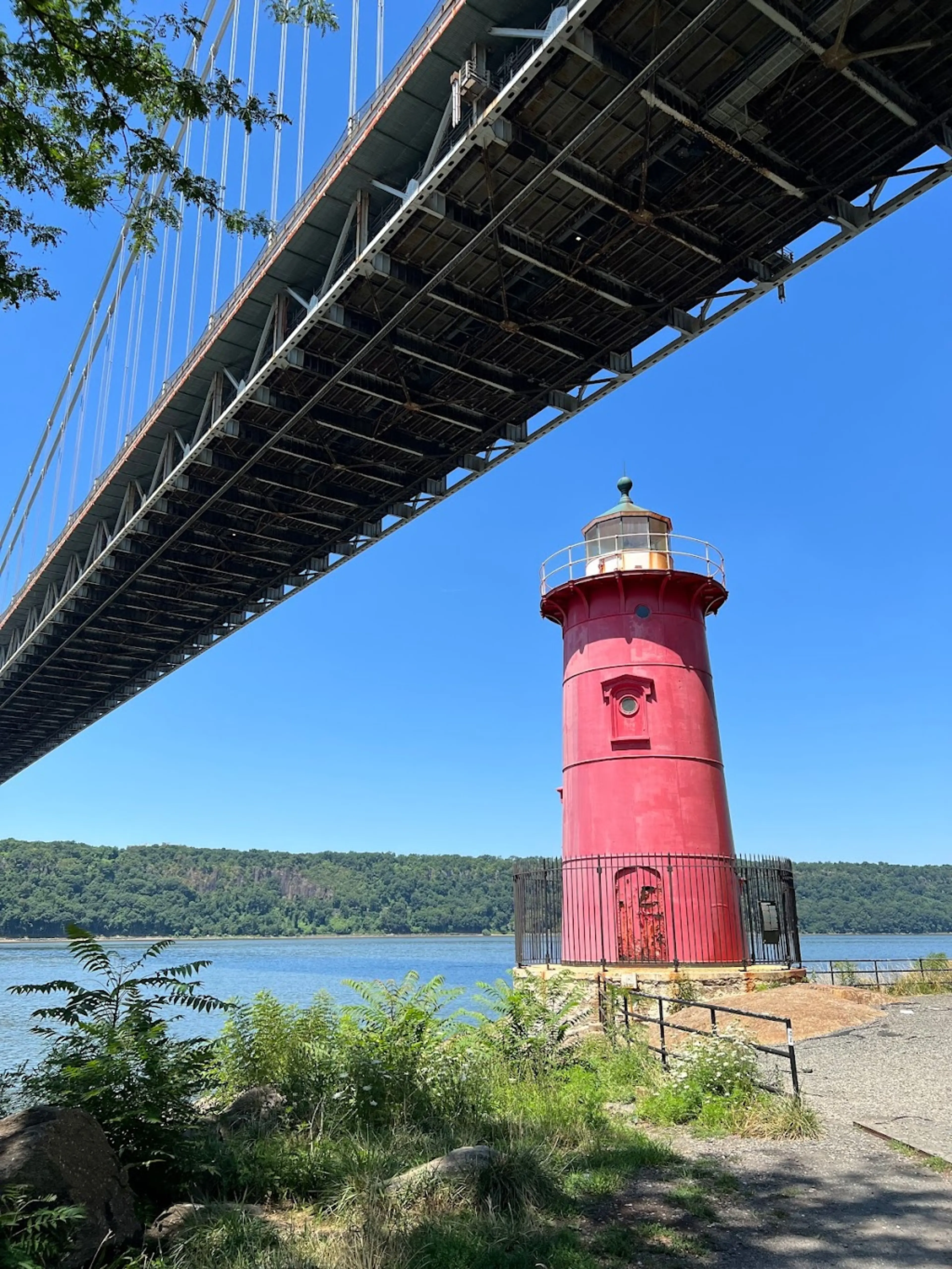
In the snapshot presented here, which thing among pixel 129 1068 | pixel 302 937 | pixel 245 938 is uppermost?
pixel 302 937

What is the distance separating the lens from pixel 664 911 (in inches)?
731

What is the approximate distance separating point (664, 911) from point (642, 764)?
9.41 ft

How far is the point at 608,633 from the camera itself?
2077 centimetres

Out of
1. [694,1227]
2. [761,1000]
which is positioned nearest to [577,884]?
[761,1000]

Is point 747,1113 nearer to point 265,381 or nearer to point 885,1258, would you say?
point 885,1258

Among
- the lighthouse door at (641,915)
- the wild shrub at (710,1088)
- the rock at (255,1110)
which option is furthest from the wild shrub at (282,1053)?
the lighthouse door at (641,915)

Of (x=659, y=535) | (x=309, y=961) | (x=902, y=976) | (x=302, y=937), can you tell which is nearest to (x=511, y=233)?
(x=659, y=535)

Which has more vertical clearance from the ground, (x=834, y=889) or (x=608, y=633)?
(x=834, y=889)

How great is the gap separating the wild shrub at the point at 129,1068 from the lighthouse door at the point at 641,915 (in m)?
11.0

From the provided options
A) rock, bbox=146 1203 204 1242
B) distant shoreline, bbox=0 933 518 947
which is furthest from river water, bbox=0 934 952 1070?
rock, bbox=146 1203 204 1242

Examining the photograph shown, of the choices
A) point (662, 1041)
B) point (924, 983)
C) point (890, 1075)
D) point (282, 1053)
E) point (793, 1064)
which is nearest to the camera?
point (793, 1064)

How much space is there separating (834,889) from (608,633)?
544ft

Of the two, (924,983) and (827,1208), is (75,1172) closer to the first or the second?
(827,1208)

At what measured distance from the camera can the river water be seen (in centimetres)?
3108
